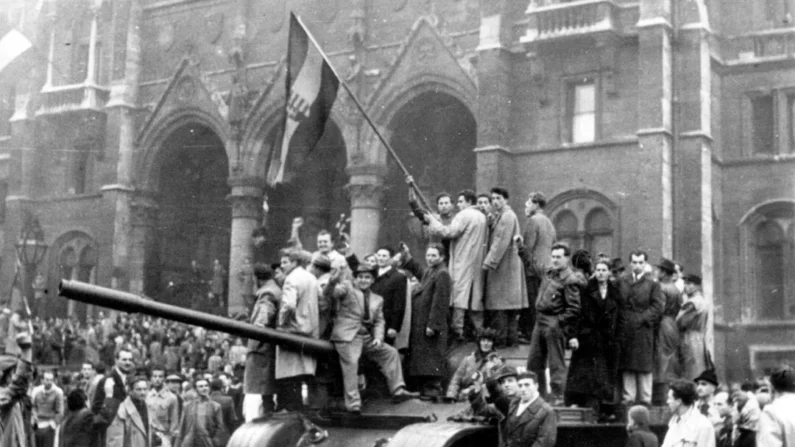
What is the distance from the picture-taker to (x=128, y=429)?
1277 centimetres

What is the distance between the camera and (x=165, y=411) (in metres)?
15.9

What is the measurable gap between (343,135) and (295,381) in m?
21.3

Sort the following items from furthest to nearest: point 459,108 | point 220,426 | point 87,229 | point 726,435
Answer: point 87,229 < point 459,108 < point 220,426 < point 726,435

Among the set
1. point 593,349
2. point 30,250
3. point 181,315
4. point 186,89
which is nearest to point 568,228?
point 186,89

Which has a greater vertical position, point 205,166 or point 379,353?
point 205,166

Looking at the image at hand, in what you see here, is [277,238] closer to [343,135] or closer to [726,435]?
[343,135]

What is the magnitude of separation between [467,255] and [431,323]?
3.06 feet

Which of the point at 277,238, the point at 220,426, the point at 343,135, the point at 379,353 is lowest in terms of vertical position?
the point at 220,426

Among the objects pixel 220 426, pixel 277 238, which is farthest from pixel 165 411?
pixel 277 238

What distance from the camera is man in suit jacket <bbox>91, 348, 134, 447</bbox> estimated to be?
507 inches

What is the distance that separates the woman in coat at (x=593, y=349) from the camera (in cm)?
1041

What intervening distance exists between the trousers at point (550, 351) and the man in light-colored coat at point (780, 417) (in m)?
2.65

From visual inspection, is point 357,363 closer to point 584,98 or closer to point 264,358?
point 264,358

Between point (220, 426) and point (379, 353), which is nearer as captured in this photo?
point (379, 353)
